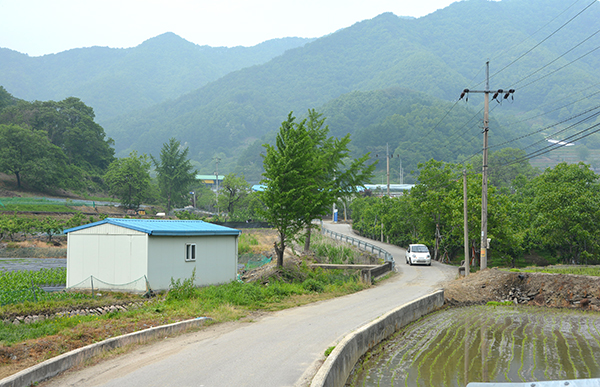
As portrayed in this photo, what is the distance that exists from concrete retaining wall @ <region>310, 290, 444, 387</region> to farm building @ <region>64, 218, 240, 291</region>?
1046cm

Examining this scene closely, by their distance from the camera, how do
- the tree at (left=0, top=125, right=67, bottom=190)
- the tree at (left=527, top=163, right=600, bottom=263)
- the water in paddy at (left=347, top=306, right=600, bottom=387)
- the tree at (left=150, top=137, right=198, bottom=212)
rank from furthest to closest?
the tree at (left=150, top=137, right=198, bottom=212) < the tree at (left=0, top=125, right=67, bottom=190) < the tree at (left=527, top=163, right=600, bottom=263) < the water in paddy at (left=347, top=306, right=600, bottom=387)

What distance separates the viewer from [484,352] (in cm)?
1248

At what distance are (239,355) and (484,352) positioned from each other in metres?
6.65

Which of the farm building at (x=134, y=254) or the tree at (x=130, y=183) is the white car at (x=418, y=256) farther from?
the tree at (x=130, y=183)

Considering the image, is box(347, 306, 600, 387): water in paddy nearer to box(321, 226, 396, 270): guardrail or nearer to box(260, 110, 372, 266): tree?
box(260, 110, 372, 266): tree

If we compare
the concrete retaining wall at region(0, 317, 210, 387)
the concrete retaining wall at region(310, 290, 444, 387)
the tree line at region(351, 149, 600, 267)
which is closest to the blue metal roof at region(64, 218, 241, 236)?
the concrete retaining wall at region(0, 317, 210, 387)

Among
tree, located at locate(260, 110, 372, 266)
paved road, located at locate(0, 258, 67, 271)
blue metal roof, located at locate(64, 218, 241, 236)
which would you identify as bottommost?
paved road, located at locate(0, 258, 67, 271)

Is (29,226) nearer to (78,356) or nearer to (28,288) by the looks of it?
(28,288)

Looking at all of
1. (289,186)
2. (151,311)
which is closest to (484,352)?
(151,311)

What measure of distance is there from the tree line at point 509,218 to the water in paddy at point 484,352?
706 inches

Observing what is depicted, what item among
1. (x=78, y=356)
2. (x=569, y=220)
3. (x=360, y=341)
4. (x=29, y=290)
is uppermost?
(x=569, y=220)

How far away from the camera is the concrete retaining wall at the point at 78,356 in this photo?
7528 mm

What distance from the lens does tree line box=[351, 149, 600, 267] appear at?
114ft

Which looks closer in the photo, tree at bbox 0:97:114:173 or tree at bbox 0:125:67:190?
tree at bbox 0:125:67:190
